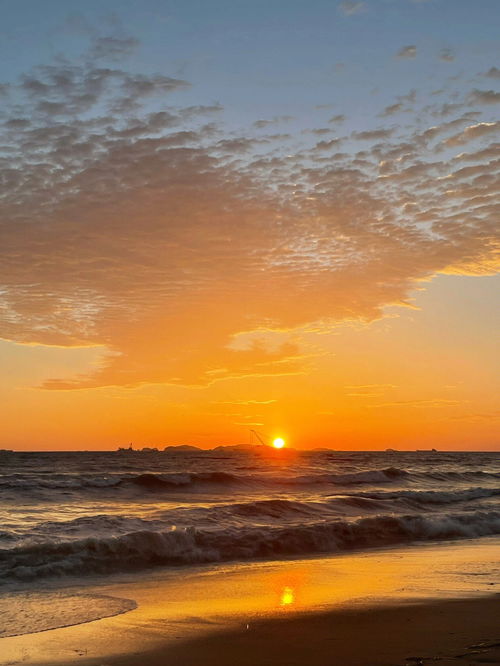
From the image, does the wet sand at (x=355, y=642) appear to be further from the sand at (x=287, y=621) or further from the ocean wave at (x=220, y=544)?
the ocean wave at (x=220, y=544)

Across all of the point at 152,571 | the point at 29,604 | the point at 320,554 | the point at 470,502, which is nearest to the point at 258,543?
the point at 320,554

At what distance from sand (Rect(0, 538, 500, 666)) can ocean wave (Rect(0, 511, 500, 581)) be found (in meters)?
1.34

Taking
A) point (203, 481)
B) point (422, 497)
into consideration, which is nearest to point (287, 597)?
point (422, 497)

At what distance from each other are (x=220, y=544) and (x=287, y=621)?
7.88m

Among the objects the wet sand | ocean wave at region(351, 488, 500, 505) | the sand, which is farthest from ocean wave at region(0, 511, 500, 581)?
ocean wave at region(351, 488, 500, 505)

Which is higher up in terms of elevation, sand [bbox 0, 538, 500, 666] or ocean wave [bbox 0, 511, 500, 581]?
ocean wave [bbox 0, 511, 500, 581]

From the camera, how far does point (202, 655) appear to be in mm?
7465

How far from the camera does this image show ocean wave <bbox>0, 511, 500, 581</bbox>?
13852 mm

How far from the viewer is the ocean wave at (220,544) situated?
13.9 metres

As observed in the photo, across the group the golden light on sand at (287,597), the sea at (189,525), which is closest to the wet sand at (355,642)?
the golden light on sand at (287,597)

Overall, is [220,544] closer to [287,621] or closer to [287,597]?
[287,597]

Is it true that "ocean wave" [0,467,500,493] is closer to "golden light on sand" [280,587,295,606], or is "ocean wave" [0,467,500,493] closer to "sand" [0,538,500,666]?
"sand" [0,538,500,666]

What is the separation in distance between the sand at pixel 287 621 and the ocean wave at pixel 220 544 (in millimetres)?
1335

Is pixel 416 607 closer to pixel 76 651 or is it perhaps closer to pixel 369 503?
pixel 76 651
